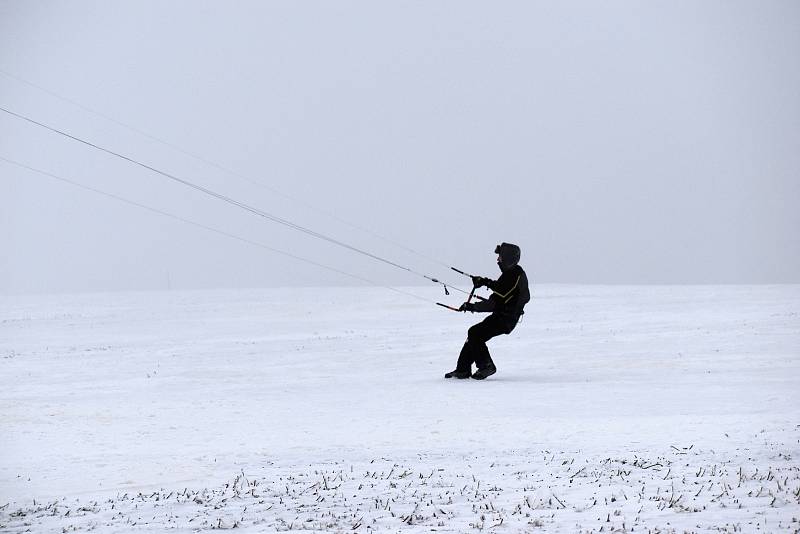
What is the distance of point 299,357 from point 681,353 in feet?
28.3

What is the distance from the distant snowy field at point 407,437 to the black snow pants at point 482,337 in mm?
554

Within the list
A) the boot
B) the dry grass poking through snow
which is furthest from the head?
the dry grass poking through snow

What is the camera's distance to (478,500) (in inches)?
350

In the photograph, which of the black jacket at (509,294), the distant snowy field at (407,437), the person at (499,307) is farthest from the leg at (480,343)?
the distant snowy field at (407,437)

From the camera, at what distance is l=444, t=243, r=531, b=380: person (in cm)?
1769

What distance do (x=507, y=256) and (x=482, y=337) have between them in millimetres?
1460

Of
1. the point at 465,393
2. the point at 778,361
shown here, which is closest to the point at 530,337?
the point at 778,361

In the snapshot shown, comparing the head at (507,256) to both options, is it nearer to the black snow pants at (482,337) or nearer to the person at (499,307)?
the person at (499,307)

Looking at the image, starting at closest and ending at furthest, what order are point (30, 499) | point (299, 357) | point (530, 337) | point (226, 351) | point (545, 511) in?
point (545, 511), point (30, 499), point (299, 357), point (226, 351), point (530, 337)

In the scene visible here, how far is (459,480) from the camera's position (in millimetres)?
9789

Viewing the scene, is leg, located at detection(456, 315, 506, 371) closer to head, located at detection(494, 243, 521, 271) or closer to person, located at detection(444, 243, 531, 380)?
person, located at detection(444, 243, 531, 380)

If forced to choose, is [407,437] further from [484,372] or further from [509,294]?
[509,294]

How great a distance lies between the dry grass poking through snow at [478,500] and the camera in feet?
26.3

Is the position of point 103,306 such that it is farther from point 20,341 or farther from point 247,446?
point 247,446
